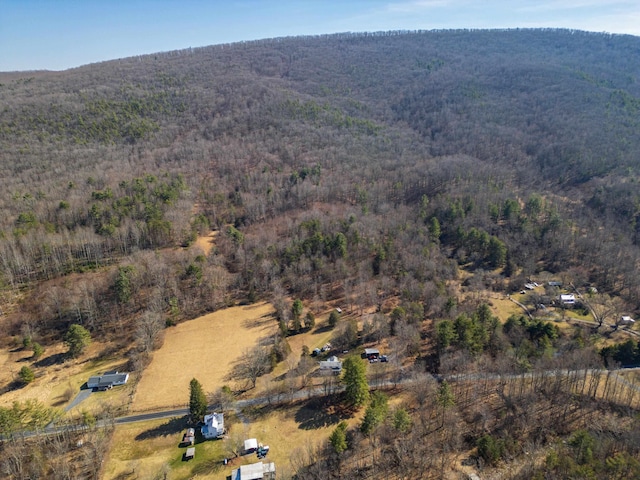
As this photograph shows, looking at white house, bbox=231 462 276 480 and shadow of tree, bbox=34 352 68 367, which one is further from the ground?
shadow of tree, bbox=34 352 68 367

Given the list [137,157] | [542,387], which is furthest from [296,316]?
[137,157]

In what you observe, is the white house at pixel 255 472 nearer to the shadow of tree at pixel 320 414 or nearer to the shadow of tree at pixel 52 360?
the shadow of tree at pixel 320 414

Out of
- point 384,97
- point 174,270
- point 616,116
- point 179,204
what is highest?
point 384,97

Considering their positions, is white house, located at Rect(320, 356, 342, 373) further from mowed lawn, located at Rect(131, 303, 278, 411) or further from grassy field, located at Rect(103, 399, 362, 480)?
mowed lawn, located at Rect(131, 303, 278, 411)

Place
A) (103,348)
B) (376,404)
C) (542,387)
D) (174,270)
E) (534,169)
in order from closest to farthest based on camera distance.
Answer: (376,404) → (542,387) → (103,348) → (174,270) → (534,169)

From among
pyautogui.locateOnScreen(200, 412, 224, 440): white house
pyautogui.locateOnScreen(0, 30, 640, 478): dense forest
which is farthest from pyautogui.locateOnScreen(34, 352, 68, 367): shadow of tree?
pyautogui.locateOnScreen(200, 412, 224, 440): white house

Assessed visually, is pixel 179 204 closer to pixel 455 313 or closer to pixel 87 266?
pixel 87 266
